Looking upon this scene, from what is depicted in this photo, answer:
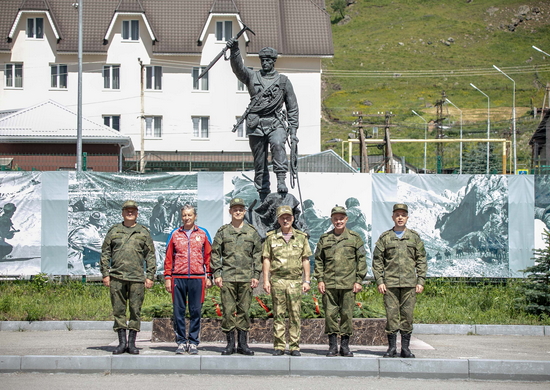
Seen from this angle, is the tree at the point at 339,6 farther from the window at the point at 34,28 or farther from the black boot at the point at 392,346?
the black boot at the point at 392,346

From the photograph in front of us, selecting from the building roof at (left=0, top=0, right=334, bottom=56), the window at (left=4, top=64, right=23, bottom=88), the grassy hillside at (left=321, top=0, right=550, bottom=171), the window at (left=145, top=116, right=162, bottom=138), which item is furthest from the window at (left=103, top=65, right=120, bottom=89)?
the grassy hillside at (left=321, top=0, right=550, bottom=171)

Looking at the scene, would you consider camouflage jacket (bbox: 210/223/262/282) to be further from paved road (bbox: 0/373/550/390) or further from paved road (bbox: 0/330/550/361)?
paved road (bbox: 0/373/550/390)

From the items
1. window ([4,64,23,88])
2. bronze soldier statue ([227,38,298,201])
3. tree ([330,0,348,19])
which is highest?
tree ([330,0,348,19])

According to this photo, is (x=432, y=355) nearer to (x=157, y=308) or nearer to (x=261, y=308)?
(x=261, y=308)

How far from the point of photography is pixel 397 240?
914 cm

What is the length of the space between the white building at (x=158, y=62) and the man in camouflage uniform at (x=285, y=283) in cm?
3601

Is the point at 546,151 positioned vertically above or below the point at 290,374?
above

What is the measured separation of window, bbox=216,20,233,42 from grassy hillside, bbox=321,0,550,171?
2188 centimetres

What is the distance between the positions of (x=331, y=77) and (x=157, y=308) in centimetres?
9453

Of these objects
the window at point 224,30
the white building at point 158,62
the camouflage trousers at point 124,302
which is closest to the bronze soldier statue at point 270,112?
the camouflage trousers at point 124,302

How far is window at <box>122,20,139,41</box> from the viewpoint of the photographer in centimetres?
4491

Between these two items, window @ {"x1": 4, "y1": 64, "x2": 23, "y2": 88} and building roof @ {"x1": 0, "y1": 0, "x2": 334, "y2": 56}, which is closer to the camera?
building roof @ {"x1": 0, "y1": 0, "x2": 334, "y2": 56}

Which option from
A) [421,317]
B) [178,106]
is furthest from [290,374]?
[178,106]

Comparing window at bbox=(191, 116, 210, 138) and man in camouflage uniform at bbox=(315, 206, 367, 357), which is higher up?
window at bbox=(191, 116, 210, 138)
